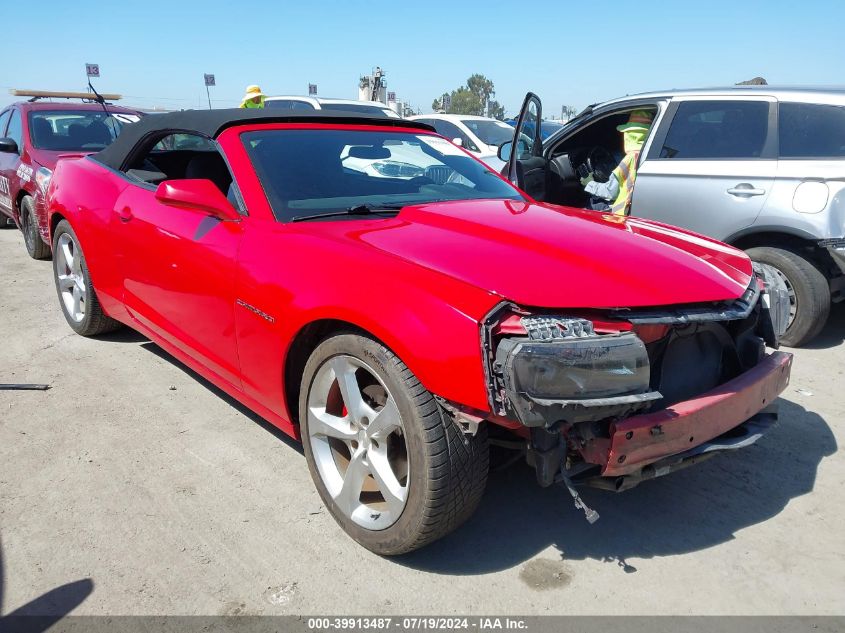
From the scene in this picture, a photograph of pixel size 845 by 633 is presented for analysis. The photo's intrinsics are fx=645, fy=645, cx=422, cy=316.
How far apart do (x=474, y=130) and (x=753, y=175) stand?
725 cm

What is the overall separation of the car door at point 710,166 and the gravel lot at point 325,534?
1.75 metres

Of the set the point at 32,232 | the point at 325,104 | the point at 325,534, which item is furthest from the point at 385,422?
the point at 325,104

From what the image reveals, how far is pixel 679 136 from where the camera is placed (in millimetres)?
5055

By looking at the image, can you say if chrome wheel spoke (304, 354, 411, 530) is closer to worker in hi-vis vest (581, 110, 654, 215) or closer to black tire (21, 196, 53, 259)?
worker in hi-vis vest (581, 110, 654, 215)

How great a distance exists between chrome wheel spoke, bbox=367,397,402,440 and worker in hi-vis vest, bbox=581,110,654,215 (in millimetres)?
3637

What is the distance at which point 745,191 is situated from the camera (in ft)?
15.1

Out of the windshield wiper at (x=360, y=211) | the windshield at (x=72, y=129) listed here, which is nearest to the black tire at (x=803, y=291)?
the windshield wiper at (x=360, y=211)

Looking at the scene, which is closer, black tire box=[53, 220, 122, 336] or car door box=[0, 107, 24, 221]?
black tire box=[53, 220, 122, 336]

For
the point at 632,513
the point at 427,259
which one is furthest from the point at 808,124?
the point at 427,259

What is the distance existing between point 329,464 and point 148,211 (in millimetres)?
1774

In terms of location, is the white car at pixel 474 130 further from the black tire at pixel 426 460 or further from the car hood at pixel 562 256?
the black tire at pixel 426 460

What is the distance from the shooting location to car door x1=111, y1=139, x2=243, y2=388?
2795 millimetres

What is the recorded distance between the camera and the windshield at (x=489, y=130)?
37.1 ft

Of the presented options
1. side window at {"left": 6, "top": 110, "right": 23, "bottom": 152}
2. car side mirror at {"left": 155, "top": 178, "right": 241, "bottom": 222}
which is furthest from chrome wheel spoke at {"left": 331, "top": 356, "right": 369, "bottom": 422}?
side window at {"left": 6, "top": 110, "right": 23, "bottom": 152}
